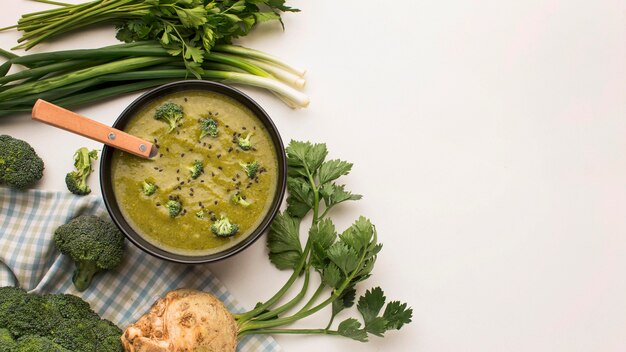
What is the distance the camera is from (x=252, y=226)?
9.09ft

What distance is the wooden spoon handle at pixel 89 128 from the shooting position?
8.23 ft

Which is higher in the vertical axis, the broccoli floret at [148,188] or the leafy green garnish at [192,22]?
the leafy green garnish at [192,22]

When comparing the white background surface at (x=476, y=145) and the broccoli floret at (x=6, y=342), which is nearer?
the broccoli floret at (x=6, y=342)

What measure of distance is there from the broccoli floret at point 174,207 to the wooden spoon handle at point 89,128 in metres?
0.20

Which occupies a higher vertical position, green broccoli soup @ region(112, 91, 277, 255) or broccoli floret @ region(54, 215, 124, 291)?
green broccoli soup @ region(112, 91, 277, 255)

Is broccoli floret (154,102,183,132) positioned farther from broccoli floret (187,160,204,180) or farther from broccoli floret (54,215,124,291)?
broccoli floret (54,215,124,291)

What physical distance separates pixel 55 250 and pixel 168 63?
0.94 metres

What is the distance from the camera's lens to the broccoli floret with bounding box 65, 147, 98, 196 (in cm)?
293

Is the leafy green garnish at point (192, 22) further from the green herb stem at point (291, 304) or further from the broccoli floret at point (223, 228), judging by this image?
the green herb stem at point (291, 304)

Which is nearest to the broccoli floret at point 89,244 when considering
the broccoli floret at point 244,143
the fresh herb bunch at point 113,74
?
the fresh herb bunch at point 113,74

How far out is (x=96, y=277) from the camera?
2947 mm

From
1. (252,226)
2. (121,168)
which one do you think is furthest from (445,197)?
(121,168)

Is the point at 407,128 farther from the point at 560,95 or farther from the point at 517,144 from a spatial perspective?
the point at 560,95

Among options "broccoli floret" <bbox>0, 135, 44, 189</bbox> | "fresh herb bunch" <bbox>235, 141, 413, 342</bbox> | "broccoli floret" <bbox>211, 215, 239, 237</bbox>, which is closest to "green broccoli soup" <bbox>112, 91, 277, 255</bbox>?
"broccoli floret" <bbox>211, 215, 239, 237</bbox>
